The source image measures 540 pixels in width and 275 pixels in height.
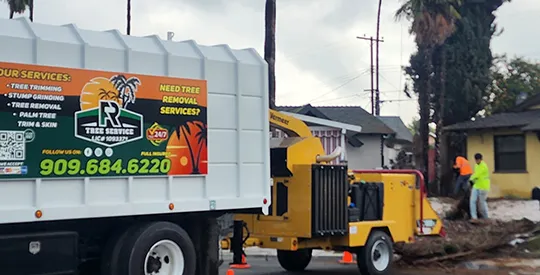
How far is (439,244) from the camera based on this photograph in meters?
13.9

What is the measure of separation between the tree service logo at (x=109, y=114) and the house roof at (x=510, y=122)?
1919cm

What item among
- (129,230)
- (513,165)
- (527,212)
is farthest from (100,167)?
(513,165)

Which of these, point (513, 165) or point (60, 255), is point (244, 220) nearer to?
point (60, 255)

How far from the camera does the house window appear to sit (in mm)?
27000

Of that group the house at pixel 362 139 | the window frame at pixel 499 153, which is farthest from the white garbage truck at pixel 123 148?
the house at pixel 362 139

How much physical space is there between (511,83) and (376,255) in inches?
1280

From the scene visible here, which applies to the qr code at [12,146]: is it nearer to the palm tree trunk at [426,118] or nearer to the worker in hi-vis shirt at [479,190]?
the worker in hi-vis shirt at [479,190]

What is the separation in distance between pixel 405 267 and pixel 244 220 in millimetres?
3366

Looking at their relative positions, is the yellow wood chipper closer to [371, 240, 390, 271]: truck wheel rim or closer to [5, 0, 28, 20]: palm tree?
[371, 240, 390, 271]: truck wheel rim

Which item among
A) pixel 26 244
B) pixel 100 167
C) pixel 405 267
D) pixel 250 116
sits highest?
pixel 250 116

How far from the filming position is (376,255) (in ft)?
41.3

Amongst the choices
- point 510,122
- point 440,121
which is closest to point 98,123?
point 510,122

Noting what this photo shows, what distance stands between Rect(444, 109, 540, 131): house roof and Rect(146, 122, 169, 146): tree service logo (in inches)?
738

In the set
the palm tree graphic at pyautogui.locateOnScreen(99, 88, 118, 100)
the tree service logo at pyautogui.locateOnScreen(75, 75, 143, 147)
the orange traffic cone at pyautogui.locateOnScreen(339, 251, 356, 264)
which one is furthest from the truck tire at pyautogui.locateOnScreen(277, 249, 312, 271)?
the palm tree graphic at pyautogui.locateOnScreen(99, 88, 118, 100)
